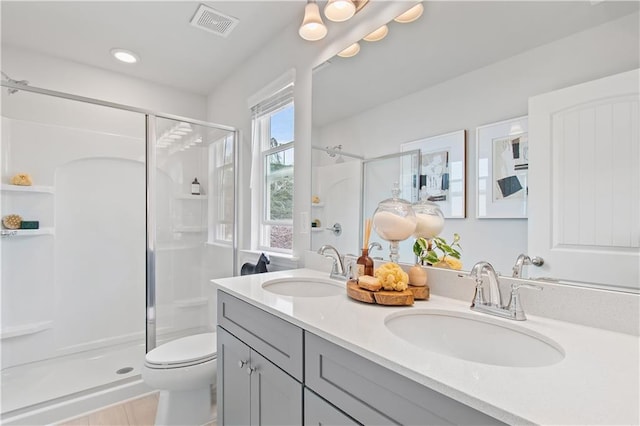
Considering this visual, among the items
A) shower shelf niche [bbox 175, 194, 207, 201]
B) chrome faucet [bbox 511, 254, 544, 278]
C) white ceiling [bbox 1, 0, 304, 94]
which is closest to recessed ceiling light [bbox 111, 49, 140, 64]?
white ceiling [bbox 1, 0, 304, 94]

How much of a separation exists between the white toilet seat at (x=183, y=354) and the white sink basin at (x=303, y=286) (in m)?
0.60

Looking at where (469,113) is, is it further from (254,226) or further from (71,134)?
(71,134)

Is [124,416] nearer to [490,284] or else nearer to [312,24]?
[490,284]

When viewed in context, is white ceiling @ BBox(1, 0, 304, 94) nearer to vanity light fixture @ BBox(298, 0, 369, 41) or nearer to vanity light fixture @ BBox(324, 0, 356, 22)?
vanity light fixture @ BBox(298, 0, 369, 41)

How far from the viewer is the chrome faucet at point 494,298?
85 cm

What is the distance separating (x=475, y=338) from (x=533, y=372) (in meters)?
0.33

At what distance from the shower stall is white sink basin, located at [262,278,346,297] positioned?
1175 millimetres

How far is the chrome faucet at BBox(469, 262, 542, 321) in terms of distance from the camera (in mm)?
854

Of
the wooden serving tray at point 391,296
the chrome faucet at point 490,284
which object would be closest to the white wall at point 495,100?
the chrome faucet at point 490,284

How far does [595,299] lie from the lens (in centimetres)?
80

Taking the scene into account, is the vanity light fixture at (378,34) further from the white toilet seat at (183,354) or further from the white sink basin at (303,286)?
the white toilet seat at (183,354)

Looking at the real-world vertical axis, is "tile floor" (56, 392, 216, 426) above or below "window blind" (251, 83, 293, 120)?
below

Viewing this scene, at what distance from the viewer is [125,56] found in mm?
2377

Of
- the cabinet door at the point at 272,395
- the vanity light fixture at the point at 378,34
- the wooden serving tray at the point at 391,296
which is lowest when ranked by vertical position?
the cabinet door at the point at 272,395
